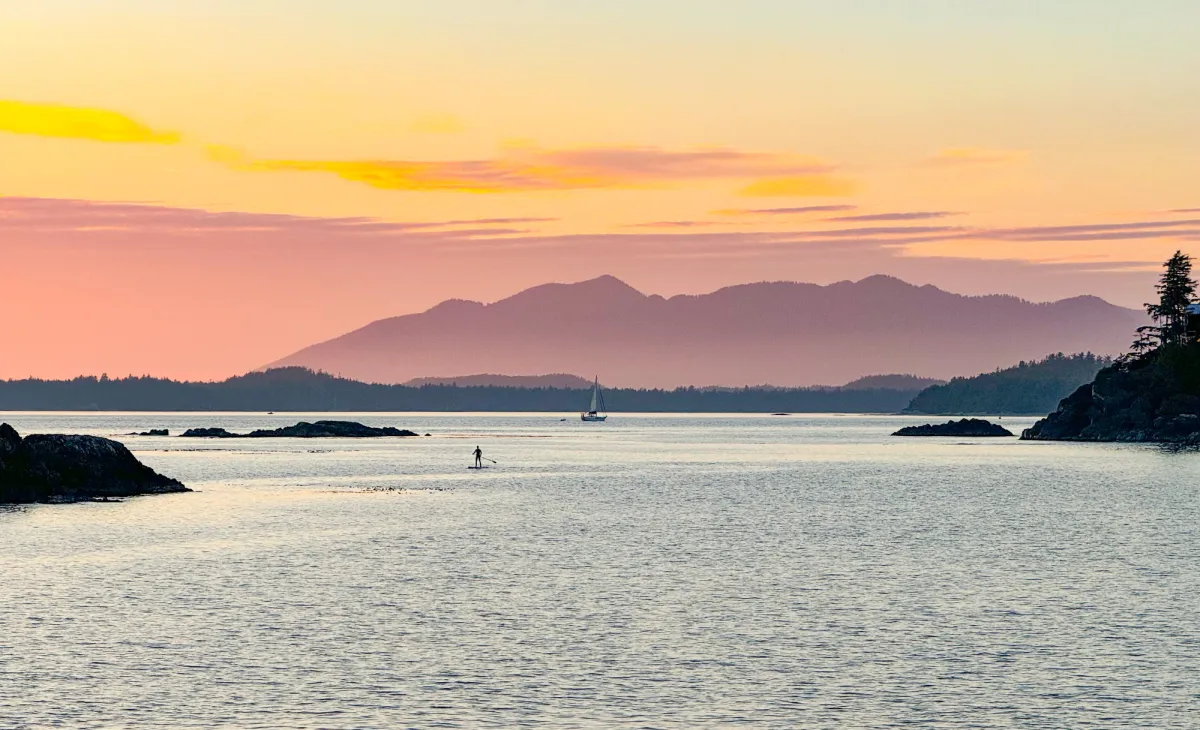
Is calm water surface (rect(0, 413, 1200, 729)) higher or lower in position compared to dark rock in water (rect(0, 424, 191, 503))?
lower

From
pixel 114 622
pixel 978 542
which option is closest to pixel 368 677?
pixel 114 622

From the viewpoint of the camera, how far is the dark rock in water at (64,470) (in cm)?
9781

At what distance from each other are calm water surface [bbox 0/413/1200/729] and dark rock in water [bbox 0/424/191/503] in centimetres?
499

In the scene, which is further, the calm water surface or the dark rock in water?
the dark rock in water

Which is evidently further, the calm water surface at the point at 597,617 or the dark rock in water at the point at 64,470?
the dark rock in water at the point at 64,470

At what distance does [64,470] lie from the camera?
101 m

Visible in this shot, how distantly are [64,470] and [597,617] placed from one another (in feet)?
217

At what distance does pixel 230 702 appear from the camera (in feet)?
110

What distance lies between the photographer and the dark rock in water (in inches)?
3851

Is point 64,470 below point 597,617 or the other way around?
the other way around

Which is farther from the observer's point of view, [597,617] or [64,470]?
[64,470]

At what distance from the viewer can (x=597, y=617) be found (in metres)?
46.6

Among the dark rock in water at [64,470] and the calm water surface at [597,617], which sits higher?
the dark rock in water at [64,470]

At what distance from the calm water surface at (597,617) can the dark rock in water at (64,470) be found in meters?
4.99
